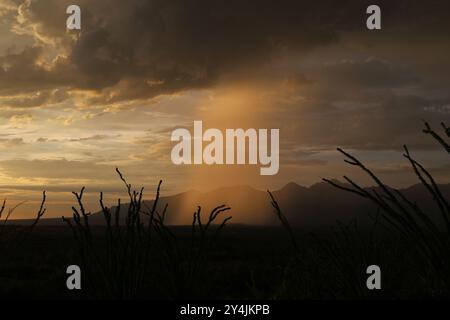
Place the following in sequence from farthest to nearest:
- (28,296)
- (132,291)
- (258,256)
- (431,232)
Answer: (258,256) → (28,296) → (132,291) → (431,232)

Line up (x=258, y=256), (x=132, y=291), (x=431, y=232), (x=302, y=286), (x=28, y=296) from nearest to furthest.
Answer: (x=431, y=232), (x=132, y=291), (x=302, y=286), (x=28, y=296), (x=258, y=256)

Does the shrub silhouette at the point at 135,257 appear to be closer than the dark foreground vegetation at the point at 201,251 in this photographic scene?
No

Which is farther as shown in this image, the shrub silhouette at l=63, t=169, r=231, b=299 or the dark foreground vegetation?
the shrub silhouette at l=63, t=169, r=231, b=299

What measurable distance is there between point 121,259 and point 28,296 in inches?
649

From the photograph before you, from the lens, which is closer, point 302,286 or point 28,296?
point 302,286

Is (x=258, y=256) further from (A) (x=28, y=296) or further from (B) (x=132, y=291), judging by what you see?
(B) (x=132, y=291)

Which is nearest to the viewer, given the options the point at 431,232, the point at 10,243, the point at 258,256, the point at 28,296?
the point at 431,232

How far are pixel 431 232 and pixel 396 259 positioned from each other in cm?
317
